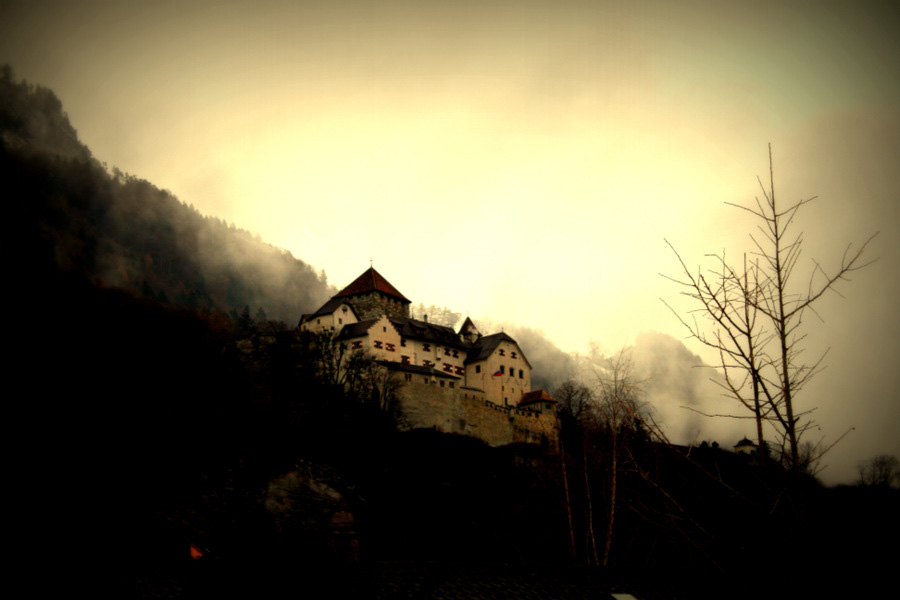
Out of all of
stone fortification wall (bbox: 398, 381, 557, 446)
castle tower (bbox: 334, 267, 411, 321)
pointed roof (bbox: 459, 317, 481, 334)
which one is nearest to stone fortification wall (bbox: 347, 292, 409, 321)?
castle tower (bbox: 334, 267, 411, 321)

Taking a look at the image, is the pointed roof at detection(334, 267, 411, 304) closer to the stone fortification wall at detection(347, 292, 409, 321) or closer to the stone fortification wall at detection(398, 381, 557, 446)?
the stone fortification wall at detection(347, 292, 409, 321)

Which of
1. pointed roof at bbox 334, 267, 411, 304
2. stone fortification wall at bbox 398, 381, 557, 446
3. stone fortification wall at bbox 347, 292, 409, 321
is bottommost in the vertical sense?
stone fortification wall at bbox 398, 381, 557, 446

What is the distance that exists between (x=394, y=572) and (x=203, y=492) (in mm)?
18472

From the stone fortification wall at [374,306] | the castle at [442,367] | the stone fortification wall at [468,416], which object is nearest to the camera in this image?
the stone fortification wall at [468,416]

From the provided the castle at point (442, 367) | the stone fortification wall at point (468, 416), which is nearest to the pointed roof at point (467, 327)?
the castle at point (442, 367)

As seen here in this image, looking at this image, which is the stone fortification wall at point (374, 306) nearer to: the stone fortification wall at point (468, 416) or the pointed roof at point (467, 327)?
the pointed roof at point (467, 327)

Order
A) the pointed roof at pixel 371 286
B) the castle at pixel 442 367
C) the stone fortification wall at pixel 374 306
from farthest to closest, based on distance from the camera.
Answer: the pointed roof at pixel 371 286
the stone fortification wall at pixel 374 306
the castle at pixel 442 367

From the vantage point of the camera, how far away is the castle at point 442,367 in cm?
4597

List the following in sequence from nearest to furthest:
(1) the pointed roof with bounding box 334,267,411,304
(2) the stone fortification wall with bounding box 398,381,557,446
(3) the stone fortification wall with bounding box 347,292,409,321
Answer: (2) the stone fortification wall with bounding box 398,381,557,446
(3) the stone fortification wall with bounding box 347,292,409,321
(1) the pointed roof with bounding box 334,267,411,304

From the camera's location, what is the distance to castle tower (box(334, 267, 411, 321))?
198 ft

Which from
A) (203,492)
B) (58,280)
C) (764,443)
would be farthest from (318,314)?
(764,443)

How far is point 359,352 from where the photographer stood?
44969 millimetres

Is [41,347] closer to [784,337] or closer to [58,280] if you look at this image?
[58,280]

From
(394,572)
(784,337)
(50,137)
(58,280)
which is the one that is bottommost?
(394,572)
